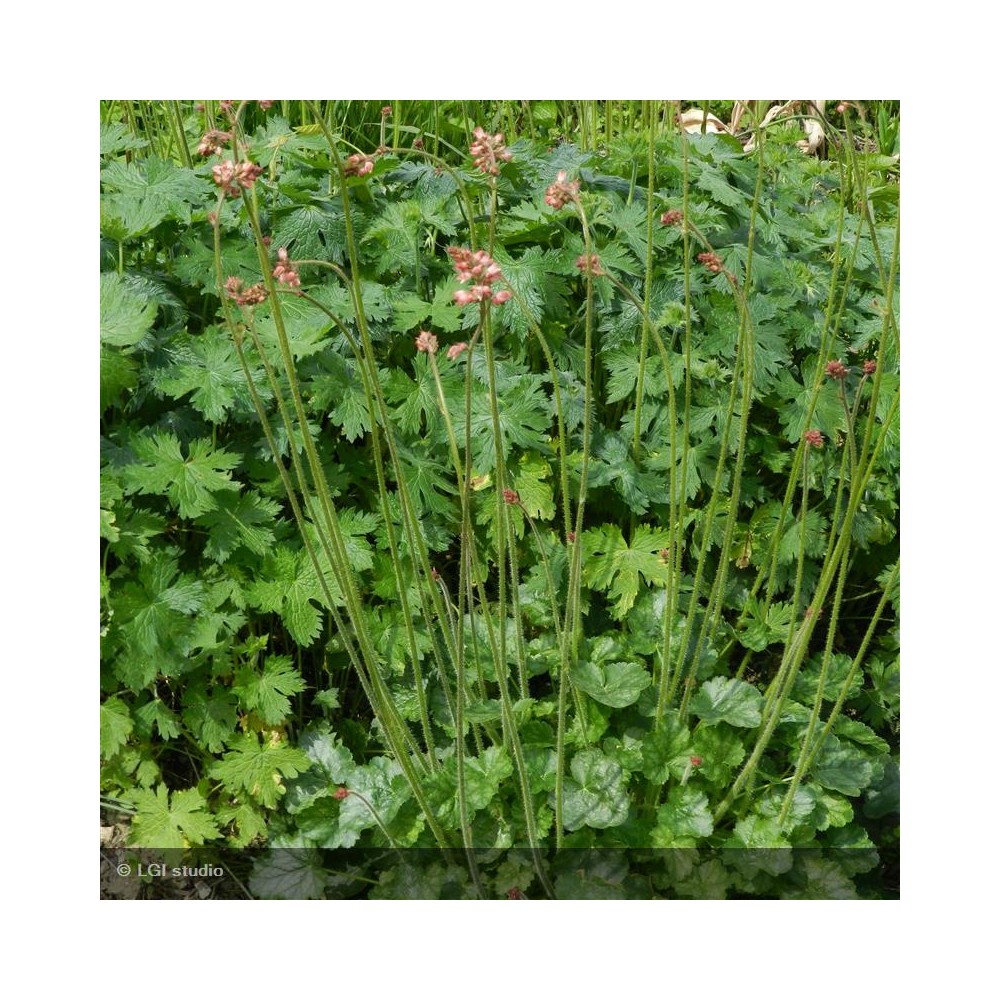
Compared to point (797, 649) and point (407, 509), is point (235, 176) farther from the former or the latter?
point (797, 649)

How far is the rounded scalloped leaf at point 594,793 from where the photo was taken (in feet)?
5.37

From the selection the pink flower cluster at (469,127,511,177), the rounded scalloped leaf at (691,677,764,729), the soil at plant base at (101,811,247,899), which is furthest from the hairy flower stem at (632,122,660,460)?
the soil at plant base at (101,811,247,899)

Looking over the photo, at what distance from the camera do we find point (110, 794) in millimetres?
1710

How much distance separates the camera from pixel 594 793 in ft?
5.45

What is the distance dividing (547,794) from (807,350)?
1071 mm

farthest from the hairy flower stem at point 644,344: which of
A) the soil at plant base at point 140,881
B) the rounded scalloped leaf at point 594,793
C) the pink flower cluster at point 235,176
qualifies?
the soil at plant base at point 140,881

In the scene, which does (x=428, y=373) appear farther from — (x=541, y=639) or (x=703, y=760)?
(x=703, y=760)

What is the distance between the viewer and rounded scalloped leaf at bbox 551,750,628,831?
1.64 m

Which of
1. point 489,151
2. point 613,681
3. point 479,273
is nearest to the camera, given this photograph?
point 479,273

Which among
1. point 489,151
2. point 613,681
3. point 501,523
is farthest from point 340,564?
point 489,151

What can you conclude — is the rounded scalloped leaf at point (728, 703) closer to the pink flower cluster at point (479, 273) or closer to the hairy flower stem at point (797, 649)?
the hairy flower stem at point (797, 649)

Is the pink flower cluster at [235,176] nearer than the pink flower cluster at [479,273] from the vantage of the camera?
No

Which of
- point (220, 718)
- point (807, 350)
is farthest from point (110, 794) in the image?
point (807, 350)

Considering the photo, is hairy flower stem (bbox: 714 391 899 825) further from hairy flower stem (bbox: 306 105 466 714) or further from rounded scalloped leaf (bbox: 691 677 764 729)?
hairy flower stem (bbox: 306 105 466 714)
